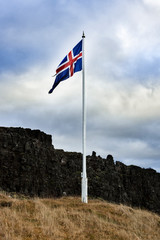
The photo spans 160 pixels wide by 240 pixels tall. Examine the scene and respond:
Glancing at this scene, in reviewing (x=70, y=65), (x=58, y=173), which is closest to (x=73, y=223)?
(x=70, y=65)

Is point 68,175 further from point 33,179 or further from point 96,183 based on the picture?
point 33,179

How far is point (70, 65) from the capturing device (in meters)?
16.2

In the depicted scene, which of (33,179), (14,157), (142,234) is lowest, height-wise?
(142,234)

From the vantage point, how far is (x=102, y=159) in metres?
66.2

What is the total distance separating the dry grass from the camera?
8.73m

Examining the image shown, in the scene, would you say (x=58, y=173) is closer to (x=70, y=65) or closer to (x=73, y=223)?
(x=70, y=65)

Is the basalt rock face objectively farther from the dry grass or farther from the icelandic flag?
the dry grass

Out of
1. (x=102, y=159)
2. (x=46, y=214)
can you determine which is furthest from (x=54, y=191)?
(x=46, y=214)

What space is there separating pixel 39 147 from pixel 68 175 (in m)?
10.2

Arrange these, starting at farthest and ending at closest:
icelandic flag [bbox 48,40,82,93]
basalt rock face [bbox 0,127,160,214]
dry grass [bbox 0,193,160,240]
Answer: basalt rock face [bbox 0,127,160,214] → icelandic flag [bbox 48,40,82,93] → dry grass [bbox 0,193,160,240]

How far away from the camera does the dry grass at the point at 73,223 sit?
28.7ft

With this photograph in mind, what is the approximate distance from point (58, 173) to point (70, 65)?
35900 mm

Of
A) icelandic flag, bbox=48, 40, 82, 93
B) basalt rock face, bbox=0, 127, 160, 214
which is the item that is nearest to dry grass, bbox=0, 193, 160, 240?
icelandic flag, bbox=48, 40, 82, 93

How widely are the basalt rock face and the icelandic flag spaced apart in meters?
20.0
